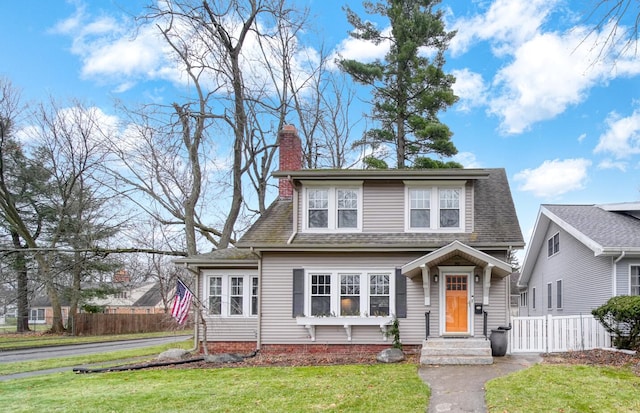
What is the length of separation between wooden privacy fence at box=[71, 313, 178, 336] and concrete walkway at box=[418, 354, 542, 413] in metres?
22.6

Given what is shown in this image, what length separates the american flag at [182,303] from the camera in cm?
1464

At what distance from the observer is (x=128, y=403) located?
849cm

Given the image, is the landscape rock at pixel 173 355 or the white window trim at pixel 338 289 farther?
the landscape rock at pixel 173 355

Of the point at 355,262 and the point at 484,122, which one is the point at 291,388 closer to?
the point at 355,262

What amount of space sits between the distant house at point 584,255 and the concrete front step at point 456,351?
16.4 feet

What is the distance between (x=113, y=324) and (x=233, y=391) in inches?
1081

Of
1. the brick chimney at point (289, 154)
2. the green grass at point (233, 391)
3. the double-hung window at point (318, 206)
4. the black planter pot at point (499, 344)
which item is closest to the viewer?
the green grass at point (233, 391)

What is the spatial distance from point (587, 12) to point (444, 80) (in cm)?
2371

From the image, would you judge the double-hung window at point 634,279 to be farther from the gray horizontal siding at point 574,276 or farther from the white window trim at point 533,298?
the white window trim at point 533,298

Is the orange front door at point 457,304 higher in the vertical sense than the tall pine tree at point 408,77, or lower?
lower

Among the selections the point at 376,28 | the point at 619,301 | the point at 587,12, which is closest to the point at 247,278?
the point at 619,301

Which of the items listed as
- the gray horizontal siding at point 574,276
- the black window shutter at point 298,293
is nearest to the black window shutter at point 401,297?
the black window shutter at point 298,293

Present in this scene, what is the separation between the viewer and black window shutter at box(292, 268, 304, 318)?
14086 millimetres

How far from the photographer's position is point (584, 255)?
1631 cm
